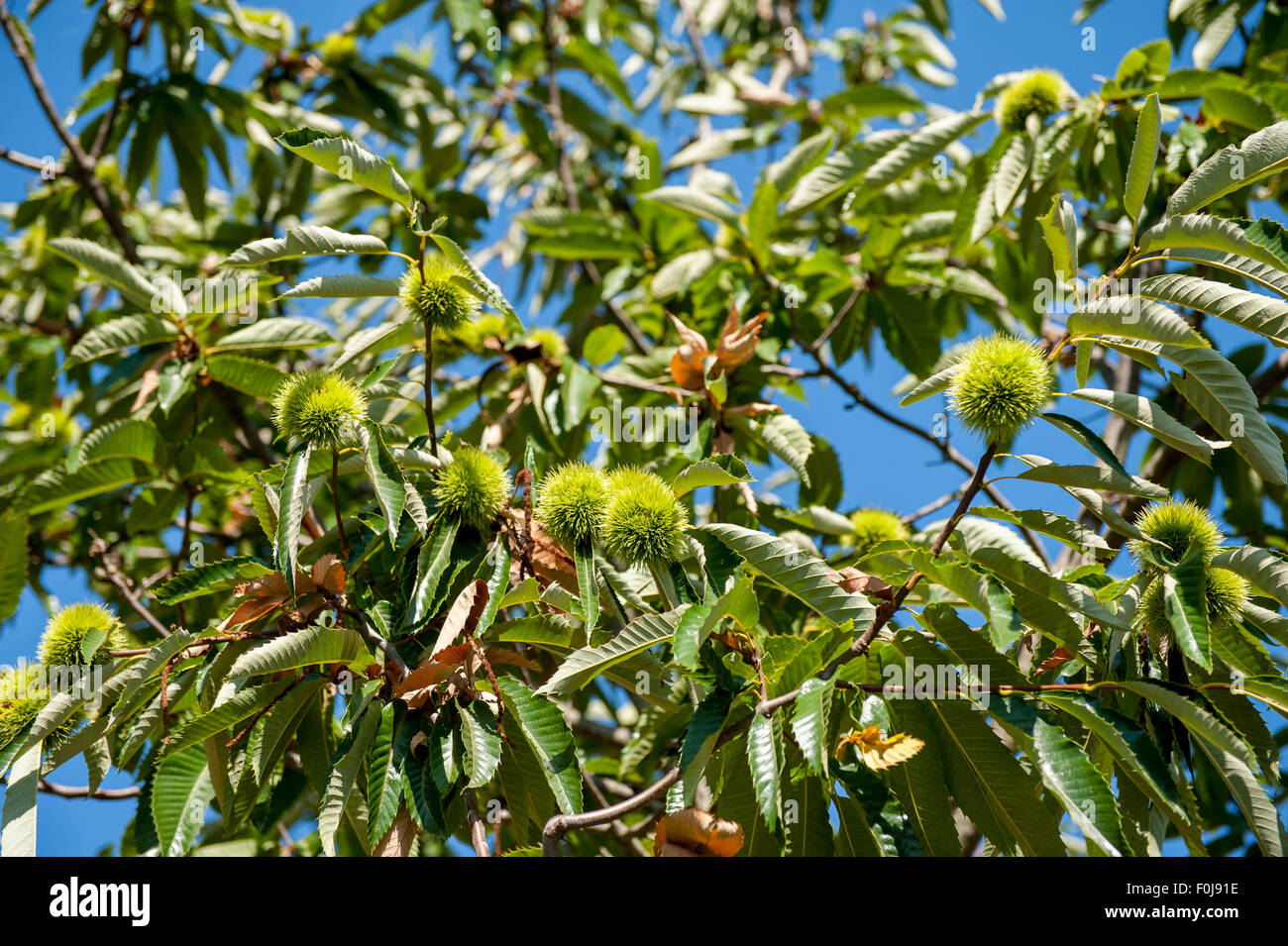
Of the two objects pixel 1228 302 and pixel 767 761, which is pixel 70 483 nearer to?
pixel 767 761

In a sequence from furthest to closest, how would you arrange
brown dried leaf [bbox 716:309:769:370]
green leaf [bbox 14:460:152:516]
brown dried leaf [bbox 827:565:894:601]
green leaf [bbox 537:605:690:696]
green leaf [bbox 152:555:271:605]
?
green leaf [bbox 14:460:152:516] < brown dried leaf [bbox 716:309:769:370] < green leaf [bbox 152:555:271:605] < brown dried leaf [bbox 827:565:894:601] < green leaf [bbox 537:605:690:696]

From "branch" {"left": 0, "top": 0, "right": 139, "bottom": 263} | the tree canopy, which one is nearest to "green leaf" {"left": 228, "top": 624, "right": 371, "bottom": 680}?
the tree canopy

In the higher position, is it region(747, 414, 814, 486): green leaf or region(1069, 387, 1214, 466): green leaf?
region(747, 414, 814, 486): green leaf

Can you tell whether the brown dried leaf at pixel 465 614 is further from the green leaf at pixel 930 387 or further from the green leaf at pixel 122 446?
the green leaf at pixel 122 446

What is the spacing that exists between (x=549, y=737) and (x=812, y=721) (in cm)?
49

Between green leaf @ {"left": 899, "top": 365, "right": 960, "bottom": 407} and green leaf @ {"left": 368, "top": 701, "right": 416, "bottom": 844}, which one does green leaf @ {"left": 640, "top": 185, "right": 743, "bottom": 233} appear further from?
green leaf @ {"left": 368, "top": 701, "right": 416, "bottom": 844}

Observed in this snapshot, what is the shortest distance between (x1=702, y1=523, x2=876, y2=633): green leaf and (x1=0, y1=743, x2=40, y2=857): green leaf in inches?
47.6

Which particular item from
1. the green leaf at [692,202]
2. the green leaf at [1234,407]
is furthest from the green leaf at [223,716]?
the green leaf at [692,202]

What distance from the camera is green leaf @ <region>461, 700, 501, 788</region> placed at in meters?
1.55

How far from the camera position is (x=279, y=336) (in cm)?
252

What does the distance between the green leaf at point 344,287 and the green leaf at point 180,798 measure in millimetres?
828

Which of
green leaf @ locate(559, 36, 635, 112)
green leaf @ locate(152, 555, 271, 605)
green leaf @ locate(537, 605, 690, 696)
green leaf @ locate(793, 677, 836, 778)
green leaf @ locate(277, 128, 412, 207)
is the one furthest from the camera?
green leaf @ locate(559, 36, 635, 112)
